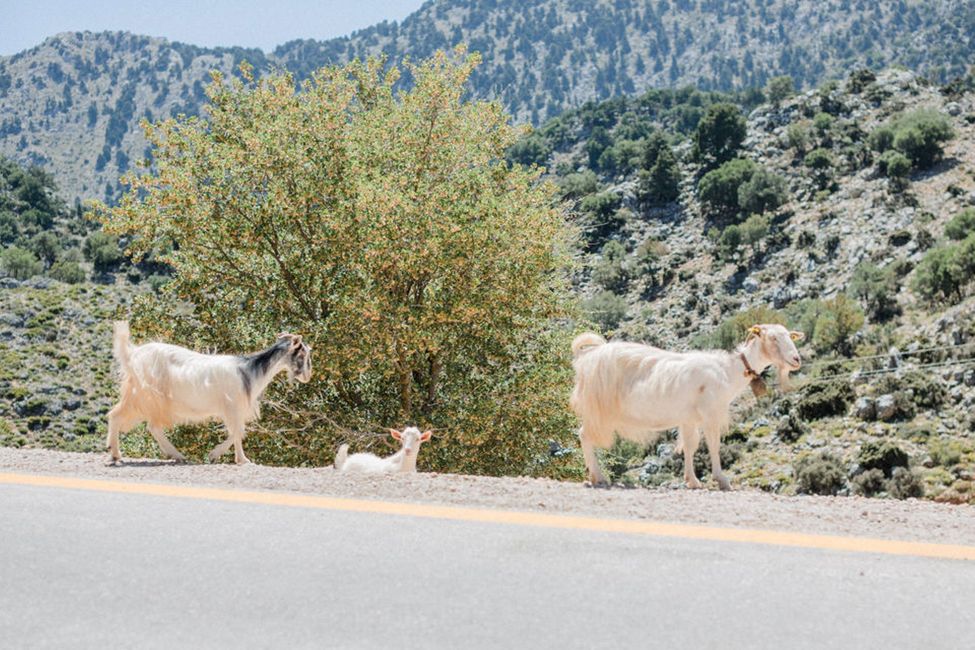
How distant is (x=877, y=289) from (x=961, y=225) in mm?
9528

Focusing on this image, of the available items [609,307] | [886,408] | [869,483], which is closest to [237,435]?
[869,483]

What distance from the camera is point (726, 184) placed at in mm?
120562

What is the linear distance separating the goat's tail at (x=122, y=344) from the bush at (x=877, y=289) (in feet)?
248

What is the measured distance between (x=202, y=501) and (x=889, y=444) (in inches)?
1774

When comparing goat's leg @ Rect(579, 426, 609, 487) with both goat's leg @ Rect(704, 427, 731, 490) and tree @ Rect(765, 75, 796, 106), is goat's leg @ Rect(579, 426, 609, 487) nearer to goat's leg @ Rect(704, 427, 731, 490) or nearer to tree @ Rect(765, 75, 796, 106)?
goat's leg @ Rect(704, 427, 731, 490)

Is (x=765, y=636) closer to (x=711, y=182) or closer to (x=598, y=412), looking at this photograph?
(x=598, y=412)

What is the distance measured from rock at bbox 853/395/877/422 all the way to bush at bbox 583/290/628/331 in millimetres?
41942

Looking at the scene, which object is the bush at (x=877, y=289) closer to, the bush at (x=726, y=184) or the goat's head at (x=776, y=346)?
the bush at (x=726, y=184)

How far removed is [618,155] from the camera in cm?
16050

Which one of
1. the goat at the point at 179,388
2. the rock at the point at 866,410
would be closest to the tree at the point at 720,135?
the rock at the point at 866,410

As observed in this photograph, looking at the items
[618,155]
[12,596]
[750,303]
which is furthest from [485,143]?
[618,155]

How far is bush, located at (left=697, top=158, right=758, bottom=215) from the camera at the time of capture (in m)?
120

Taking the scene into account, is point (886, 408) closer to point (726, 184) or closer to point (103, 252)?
point (726, 184)

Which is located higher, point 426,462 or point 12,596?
point 12,596
